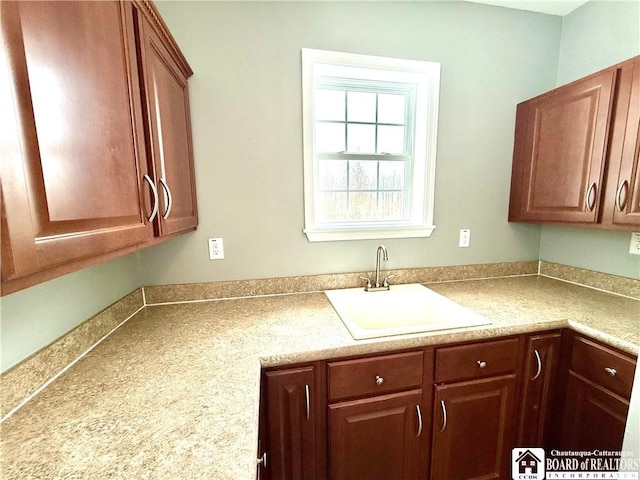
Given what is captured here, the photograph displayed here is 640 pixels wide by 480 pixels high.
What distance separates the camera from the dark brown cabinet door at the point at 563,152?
48.4 inches

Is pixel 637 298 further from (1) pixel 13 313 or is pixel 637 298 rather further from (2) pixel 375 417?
(1) pixel 13 313

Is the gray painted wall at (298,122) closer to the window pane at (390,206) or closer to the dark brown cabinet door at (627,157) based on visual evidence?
the window pane at (390,206)

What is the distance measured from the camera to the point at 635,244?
135cm

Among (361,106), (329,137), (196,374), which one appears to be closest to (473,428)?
(196,374)

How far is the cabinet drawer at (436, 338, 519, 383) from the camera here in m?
1.09

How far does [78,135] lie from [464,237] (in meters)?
1.91

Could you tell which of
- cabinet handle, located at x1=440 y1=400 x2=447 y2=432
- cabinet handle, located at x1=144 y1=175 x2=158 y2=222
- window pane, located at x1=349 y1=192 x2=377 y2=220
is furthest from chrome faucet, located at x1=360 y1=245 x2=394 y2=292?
cabinet handle, located at x1=144 y1=175 x2=158 y2=222

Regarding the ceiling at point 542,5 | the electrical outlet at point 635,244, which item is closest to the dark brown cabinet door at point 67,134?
the ceiling at point 542,5

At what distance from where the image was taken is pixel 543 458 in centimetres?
126

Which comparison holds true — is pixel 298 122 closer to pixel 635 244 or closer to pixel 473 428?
pixel 473 428

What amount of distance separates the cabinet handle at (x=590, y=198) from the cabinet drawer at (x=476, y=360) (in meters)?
0.79

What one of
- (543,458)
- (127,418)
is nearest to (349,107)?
(127,418)

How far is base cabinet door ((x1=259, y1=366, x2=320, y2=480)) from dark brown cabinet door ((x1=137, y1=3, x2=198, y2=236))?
0.72m

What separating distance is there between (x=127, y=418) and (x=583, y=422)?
1.76m
